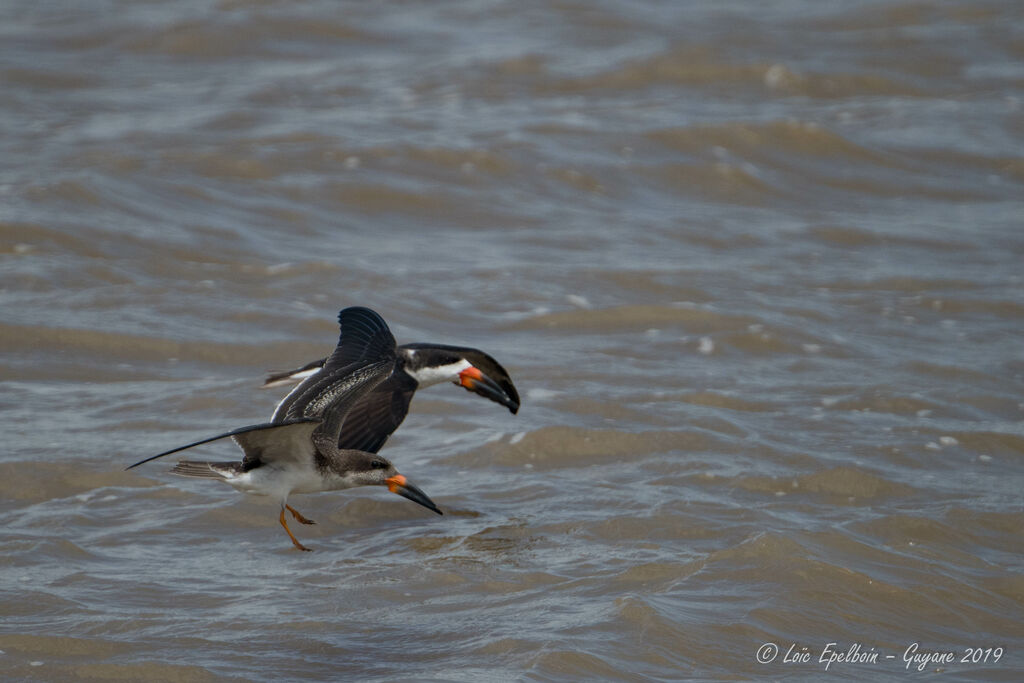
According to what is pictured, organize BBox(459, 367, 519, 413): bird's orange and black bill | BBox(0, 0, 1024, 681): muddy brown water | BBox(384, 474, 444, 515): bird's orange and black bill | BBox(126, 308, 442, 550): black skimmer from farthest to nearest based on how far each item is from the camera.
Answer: BBox(459, 367, 519, 413): bird's orange and black bill, BBox(384, 474, 444, 515): bird's orange and black bill, BBox(126, 308, 442, 550): black skimmer, BBox(0, 0, 1024, 681): muddy brown water

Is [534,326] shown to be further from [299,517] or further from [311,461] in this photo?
[311,461]

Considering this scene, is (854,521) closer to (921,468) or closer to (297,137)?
(921,468)

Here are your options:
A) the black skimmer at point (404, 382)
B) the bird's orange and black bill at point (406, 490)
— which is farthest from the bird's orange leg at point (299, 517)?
the bird's orange and black bill at point (406, 490)

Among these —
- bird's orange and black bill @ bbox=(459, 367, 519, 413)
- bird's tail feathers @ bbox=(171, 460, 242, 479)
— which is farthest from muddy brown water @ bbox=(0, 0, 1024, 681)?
bird's tail feathers @ bbox=(171, 460, 242, 479)

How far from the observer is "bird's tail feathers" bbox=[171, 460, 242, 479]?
645 centimetres

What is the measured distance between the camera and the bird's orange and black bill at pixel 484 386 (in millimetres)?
8016

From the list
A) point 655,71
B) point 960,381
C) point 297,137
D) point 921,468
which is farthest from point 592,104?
point 921,468

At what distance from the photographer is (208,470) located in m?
6.47

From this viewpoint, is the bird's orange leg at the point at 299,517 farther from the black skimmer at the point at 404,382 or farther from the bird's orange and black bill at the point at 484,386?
the bird's orange and black bill at the point at 484,386

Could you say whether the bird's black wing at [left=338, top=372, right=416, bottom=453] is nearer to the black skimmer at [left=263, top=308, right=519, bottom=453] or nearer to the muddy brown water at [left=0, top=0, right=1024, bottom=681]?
the black skimmer at [left=263, top=308, right=519, bottom=453]

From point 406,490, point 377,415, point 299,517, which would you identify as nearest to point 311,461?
point 406,490

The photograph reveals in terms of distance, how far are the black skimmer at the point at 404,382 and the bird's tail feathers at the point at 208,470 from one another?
49cm

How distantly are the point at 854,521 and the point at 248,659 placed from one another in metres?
3.40

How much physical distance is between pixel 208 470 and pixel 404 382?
1471 millimetres
